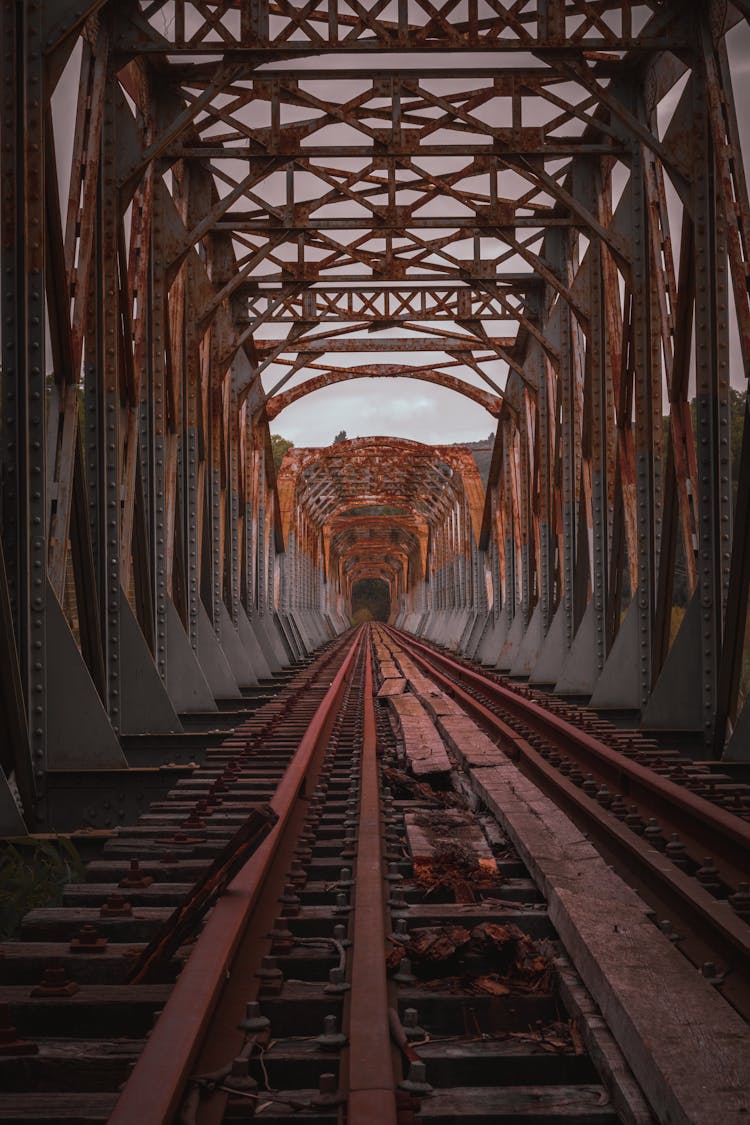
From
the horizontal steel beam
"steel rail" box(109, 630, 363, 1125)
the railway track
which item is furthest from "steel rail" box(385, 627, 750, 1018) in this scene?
the horizontal steel beam

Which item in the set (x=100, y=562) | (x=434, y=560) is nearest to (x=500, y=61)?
(x=100, y=562)

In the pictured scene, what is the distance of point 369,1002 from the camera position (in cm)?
285

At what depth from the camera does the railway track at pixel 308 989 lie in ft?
7.85

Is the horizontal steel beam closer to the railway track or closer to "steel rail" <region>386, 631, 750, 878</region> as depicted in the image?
"steel rail" <region>386, 631, 750, 878</region>

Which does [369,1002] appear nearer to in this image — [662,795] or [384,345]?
[662,795]

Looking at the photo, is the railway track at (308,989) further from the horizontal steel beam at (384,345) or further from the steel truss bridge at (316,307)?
the horizontal steel beam at (384,345)

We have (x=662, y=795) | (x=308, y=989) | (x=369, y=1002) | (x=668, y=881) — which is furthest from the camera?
(x=662, y=795)

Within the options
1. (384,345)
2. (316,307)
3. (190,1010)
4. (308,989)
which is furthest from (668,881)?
(384,345)

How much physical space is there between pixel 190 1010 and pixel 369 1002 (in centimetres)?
43

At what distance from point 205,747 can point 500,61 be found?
23.5 ft

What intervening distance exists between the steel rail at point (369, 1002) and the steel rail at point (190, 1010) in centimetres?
32

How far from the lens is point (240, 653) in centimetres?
1505

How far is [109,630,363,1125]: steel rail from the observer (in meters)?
2.17

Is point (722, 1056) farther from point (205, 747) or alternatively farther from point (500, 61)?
point (500, 61)
